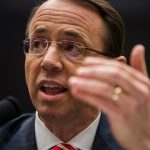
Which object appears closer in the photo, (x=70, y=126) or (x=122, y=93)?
(x=122, y=93)

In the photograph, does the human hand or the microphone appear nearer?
the human hand

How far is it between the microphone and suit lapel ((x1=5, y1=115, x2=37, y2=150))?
10 cm

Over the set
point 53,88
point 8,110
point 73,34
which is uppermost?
point 73,34

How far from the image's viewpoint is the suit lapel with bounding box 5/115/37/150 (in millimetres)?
1485

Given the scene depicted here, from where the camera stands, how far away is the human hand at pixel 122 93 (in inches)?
37.3

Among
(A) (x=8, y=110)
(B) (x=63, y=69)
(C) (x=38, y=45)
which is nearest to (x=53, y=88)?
(B) (x=63, y=69)

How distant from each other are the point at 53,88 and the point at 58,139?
0.21 meters

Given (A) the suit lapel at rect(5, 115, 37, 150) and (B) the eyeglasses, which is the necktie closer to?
(A) the suit lapel at rect(5, 115, 37, 150)

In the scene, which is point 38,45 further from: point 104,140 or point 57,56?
point 104,140

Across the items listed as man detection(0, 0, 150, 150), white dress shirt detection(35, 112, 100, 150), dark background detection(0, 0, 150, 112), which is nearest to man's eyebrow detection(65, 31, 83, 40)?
man detection(0, 0, 150, 150)

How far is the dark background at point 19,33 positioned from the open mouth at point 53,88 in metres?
1.25

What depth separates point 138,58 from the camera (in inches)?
40.6

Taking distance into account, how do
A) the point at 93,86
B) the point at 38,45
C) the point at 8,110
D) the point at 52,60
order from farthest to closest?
the point at 8,110, the point at 38,45, the point at 52,60, the point at 93,86

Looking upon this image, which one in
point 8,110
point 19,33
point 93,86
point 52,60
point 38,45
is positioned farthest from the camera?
point 19,33
